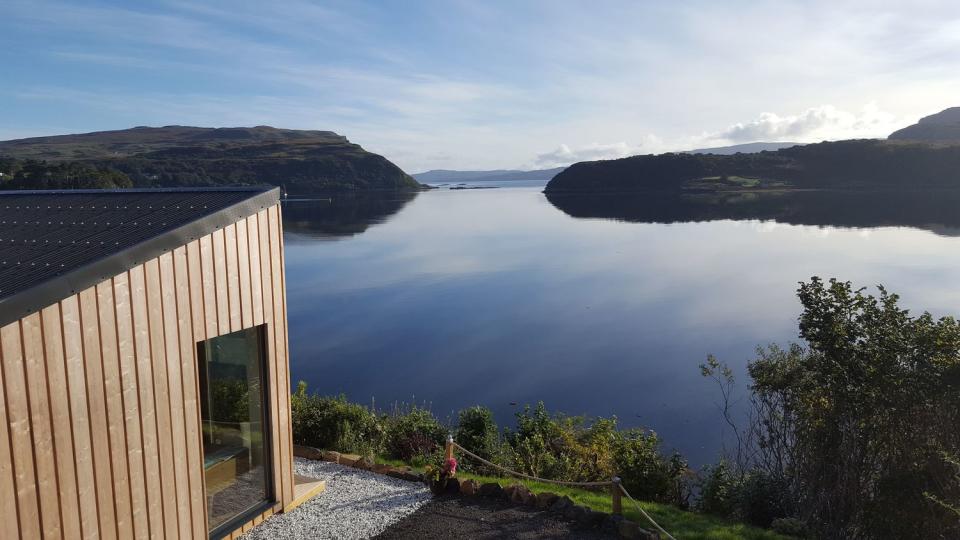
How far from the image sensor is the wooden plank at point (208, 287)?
6387 mm

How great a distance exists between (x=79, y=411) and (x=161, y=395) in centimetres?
91

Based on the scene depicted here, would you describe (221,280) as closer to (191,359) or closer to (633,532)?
(191,359)

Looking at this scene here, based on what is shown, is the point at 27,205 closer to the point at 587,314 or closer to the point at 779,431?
the point at 779,431

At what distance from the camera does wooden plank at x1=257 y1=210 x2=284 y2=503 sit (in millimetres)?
7352

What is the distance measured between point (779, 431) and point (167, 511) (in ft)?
27.4

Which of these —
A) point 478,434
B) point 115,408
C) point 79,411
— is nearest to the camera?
point 79,411

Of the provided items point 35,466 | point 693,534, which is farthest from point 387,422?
point 35,466

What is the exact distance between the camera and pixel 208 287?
646 centimetres

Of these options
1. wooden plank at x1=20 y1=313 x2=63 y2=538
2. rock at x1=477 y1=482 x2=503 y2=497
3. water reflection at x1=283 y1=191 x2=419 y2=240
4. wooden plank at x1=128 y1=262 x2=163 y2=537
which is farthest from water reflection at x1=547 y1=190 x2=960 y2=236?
wooden plank at x1=20 y1=313 x2=63 y2=538

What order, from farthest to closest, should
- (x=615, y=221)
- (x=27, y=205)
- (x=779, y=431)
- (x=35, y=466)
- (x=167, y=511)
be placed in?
(x=615, y=221) < (x=779, y=431) < (x=27, y=205) < (x=167, y=511) < (x=35, y=466)

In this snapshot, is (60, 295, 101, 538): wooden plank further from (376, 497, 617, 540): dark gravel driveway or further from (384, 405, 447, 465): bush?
(384, 405, 447, 465): bush

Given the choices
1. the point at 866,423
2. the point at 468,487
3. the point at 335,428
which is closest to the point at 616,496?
the point at 468,487

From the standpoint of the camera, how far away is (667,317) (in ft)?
83.7

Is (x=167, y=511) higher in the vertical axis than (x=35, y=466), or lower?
lower
